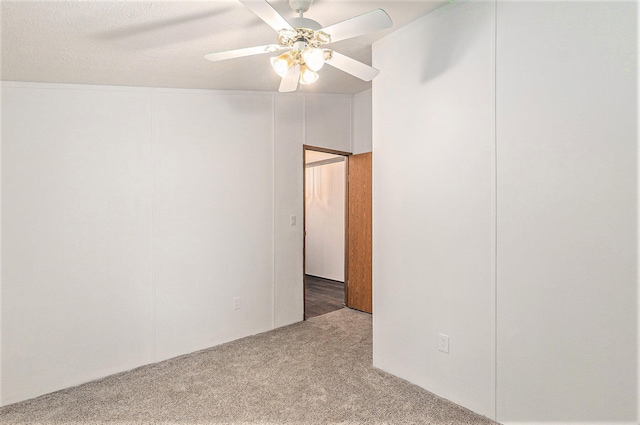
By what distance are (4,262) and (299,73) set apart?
7.95 ft

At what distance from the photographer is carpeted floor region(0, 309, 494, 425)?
218 cm

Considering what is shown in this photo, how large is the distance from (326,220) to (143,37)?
450cm

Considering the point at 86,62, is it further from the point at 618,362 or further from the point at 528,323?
the point at 618,362

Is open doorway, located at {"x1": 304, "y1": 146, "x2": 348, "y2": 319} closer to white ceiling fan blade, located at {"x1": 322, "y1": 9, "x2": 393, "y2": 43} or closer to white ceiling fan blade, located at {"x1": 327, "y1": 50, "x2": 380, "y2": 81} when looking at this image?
white ceiling fan blade, located at {"x1": 327, "y1": 50, "x2": 380, "y2": 81}

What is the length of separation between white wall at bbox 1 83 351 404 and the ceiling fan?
144 cm

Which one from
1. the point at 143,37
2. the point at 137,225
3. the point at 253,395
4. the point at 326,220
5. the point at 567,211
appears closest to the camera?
the point at 567,211

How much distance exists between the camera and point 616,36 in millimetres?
1593

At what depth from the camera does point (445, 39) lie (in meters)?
2.28

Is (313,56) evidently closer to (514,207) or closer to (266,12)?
(266,12)

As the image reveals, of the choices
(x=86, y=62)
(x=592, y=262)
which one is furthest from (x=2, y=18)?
(x=592, y=262)

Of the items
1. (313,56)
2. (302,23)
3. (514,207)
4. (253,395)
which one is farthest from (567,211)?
(253,395)

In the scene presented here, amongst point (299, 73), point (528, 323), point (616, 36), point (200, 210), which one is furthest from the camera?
point (200, 210)

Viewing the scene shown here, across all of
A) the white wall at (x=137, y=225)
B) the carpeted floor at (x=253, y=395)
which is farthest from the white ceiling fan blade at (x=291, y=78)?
the carpeted floor at (x=253, y=395)

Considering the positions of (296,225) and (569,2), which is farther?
(296,225)
